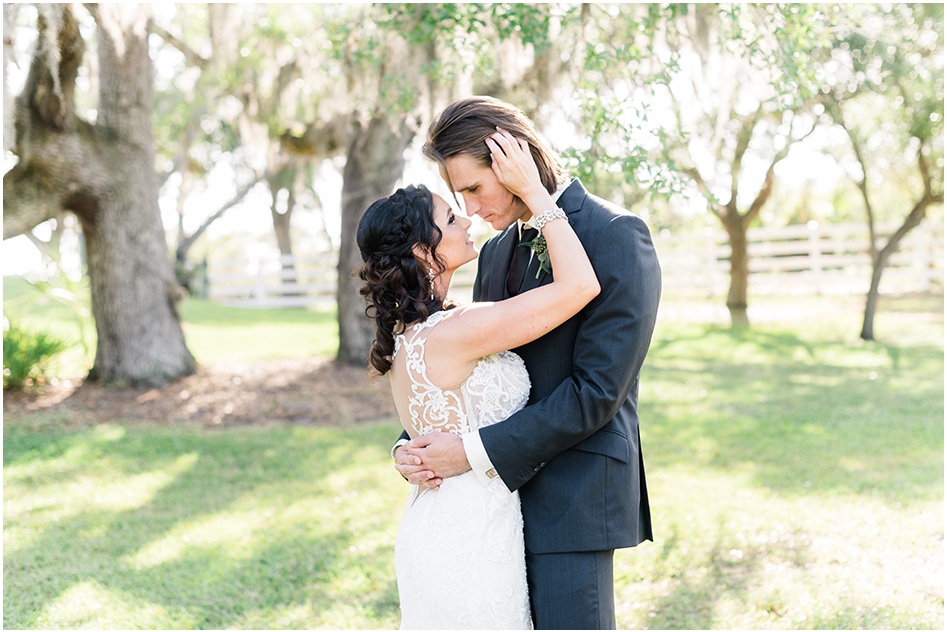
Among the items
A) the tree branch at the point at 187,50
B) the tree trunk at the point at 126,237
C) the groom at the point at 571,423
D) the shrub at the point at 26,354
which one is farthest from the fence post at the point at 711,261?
the groom at the point at 571,423

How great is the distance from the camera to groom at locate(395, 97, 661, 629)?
1.89m

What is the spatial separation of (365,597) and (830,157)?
13.2 m

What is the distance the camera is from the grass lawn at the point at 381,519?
3.62m

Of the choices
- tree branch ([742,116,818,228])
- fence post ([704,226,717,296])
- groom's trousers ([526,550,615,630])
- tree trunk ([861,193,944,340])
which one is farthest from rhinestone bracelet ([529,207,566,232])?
fence post ([704,226,717,296])

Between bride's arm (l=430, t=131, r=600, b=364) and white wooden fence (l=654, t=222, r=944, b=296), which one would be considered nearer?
bride's arm (l=430, t=131, r=600, b=364)

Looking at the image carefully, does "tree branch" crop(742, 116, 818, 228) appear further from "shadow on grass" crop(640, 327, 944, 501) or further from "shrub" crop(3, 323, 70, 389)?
"shrub" crop(3, 323, 70, 389)

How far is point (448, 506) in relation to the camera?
1.99 meters

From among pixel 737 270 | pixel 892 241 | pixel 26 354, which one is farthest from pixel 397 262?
pixel 737 270

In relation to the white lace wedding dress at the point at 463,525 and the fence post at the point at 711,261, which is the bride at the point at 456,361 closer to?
the white lace wedding dress at the point at 463,525

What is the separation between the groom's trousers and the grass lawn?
174cm

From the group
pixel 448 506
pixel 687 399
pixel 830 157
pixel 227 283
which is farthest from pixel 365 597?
pixel 227 283

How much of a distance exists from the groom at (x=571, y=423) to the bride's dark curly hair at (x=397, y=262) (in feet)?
0.56

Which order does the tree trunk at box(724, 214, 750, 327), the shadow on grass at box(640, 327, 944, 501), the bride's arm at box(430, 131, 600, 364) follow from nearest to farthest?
the bride's arm at box(430, 131, 600, 364)
the shadow on grass at box(640, 327, 944, 501)
the tree trunk at box(724, 214, 750, 327)

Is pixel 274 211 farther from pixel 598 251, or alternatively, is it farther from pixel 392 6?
pixel 598 251
